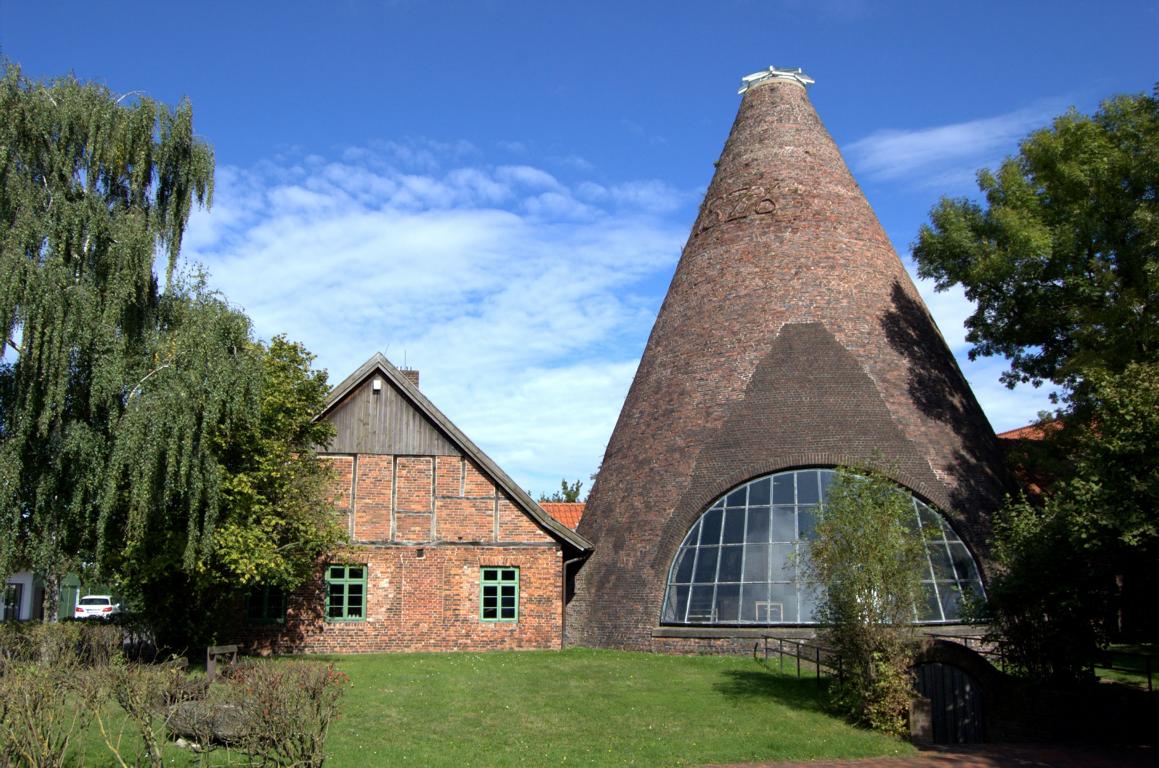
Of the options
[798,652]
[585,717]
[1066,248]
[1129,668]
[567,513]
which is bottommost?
[585,717]

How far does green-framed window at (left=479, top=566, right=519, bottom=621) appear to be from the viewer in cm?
2112

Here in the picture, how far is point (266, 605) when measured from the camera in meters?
20.5

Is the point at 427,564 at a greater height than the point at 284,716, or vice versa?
the point at 427,564

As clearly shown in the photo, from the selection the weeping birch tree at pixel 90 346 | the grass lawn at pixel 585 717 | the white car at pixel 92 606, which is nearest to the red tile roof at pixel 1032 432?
the grass lawn at pixel 585 717

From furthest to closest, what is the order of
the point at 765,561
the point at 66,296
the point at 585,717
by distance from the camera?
the point at 765,561
the point at 66,296
the point at 585,717

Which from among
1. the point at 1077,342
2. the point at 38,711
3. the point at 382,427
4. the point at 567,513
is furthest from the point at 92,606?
the point at 1077,342

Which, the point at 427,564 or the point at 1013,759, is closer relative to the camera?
the point at 1013,759

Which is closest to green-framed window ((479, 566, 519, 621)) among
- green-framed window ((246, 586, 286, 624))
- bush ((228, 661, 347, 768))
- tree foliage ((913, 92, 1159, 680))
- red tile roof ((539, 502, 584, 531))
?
green-framed window ((246, 586, 286, 624))

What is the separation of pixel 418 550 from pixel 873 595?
1110 centimetres

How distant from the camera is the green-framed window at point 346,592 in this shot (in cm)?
2066

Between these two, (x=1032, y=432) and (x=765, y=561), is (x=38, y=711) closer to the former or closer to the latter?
(x=765, y=561)

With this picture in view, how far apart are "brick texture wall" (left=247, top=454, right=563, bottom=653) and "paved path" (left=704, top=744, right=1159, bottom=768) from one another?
1075cm

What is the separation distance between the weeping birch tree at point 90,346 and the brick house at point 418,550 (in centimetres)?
515

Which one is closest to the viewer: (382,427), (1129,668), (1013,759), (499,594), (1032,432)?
(1013,759)
